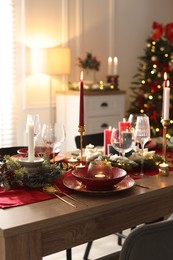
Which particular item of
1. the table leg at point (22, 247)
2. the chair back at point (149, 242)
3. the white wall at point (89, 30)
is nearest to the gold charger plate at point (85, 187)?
the table leg at point (22, 247)

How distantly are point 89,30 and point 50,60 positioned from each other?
935 mm

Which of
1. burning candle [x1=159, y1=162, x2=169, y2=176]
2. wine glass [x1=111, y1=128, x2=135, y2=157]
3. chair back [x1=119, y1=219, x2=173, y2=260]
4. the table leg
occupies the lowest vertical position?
the table leg

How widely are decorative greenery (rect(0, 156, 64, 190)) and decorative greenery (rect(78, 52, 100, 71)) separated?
3072 millimetres

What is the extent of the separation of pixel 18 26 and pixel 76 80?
93 centimetres

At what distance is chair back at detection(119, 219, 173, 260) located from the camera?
131cm

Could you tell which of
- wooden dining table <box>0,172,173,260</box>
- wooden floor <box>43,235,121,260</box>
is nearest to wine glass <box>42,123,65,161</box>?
wooden dining table <box>0,172,173,260</box>

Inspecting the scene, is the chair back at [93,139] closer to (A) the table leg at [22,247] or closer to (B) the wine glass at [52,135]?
(B) the wine glass at [52,135]

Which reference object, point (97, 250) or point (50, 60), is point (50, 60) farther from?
point (97, 250)

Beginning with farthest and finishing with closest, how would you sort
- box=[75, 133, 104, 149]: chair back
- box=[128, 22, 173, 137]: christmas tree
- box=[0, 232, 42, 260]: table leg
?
1. box=[128, 22, 173, 137]: christmas tree
2. box=[75, 133, 104, 149]: chair back
3. box=[0, 232, 42, 260]: table leg

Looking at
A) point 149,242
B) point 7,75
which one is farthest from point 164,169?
point 7,75

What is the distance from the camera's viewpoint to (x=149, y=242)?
1.33 m

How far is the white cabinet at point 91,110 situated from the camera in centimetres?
452

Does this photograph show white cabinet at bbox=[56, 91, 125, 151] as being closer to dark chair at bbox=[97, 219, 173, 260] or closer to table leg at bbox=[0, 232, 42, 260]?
table leg at bbox=[0, 232, 42, 260]

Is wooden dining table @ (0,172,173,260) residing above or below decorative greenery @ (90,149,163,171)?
below
